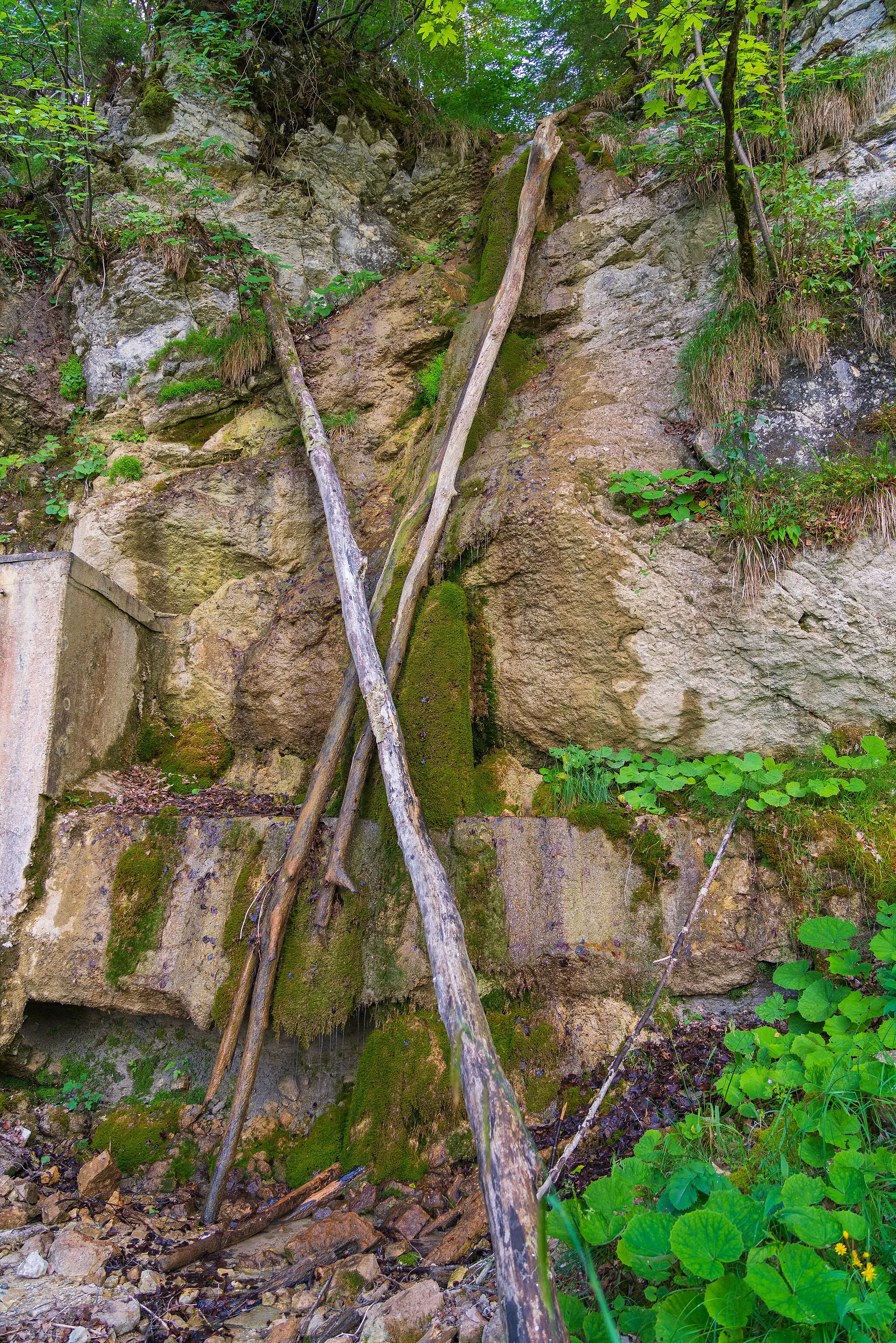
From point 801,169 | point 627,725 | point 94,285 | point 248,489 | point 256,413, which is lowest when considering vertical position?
point 627,725

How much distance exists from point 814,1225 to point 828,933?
54.4 inches

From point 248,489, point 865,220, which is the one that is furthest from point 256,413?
point 865,220

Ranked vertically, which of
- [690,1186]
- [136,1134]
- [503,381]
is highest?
[503,381]

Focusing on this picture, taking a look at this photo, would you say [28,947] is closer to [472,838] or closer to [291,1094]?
[291,1094]

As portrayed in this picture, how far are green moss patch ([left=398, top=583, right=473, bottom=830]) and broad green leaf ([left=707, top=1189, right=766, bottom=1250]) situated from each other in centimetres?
222

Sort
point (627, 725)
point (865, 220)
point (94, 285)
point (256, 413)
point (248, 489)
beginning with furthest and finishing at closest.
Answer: point (94, 285) → point (256, 413) → point (248, 489) → point (865, 220) → point (627, 725)

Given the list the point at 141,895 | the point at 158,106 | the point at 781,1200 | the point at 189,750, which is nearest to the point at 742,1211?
the point at 781,1200

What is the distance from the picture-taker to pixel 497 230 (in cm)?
652

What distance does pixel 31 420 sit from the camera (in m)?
6.45

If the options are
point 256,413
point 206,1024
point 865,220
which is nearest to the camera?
point 206,1024

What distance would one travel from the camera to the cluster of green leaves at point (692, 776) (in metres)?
3.53

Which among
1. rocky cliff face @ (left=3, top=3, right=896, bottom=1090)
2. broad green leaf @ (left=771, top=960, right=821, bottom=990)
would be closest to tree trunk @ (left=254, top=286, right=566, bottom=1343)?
rocky cliff face @ (left=3, top=3, right=896, bottom=1090)

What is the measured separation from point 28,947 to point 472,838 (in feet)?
8.26

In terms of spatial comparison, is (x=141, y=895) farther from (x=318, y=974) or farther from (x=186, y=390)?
(x=186, y=390)
